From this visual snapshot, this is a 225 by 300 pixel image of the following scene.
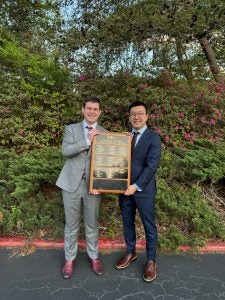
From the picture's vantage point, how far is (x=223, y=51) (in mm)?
8773

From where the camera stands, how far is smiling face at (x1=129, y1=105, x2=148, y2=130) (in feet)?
10.8

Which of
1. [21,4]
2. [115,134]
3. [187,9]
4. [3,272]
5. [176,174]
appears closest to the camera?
[115,134]

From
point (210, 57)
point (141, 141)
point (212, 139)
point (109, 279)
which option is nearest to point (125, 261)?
point (109, 279)

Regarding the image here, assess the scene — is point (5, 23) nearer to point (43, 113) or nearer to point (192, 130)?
point (43, 113)

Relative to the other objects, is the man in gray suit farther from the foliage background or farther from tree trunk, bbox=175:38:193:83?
tree trunk, bbox=175:38:193:83

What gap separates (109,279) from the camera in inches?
139

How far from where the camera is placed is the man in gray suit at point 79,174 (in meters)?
3.23

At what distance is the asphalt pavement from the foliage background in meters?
0.33

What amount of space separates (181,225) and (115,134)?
75.7 inches

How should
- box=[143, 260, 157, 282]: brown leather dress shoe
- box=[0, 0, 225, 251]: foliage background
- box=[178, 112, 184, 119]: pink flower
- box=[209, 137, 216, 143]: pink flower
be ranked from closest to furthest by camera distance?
box=[143, 260, 157, 282]: brown leather dress shoe < box=[0, 0, 225, 251]: foliage background < box=[209, 137, 216, 143]: pink flower < box=[178, 112, 184, 119]: pink flower

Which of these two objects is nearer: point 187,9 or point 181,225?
point 181,225

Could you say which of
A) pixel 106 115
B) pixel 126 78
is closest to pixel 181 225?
pixel 106 115

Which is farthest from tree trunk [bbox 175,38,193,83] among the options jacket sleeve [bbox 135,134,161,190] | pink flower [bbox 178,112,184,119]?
jacket sleeve [bbox 135,134,161,190]

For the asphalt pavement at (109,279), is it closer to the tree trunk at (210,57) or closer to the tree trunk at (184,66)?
the tree trunk at (184,66)
